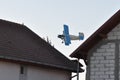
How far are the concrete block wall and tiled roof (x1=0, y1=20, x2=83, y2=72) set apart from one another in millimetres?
5117

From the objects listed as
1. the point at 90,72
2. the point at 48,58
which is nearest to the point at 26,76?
the point at 48,58

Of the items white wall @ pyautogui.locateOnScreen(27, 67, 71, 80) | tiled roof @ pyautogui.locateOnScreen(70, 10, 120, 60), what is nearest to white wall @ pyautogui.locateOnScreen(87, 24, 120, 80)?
tiled roof @ pyautogui.locateOnScreen(70, 10, 120, 60)

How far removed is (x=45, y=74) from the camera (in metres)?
25.1

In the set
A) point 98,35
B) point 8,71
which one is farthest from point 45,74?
point 98,35

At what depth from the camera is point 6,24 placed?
27.0 m

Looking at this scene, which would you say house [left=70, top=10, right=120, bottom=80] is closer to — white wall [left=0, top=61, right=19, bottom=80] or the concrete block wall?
the concrete block wall

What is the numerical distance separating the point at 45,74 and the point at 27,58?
2.02 meters

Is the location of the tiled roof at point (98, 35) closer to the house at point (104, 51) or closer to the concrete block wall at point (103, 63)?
the house at point (104, 51)

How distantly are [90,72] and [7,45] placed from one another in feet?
21.4

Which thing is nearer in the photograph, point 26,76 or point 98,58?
point 98,58

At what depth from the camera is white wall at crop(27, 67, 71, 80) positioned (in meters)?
24.2

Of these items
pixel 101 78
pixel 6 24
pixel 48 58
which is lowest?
pixel 101 78

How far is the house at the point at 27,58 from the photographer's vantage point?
75.0 feet

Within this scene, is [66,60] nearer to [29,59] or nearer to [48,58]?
[48,58]
